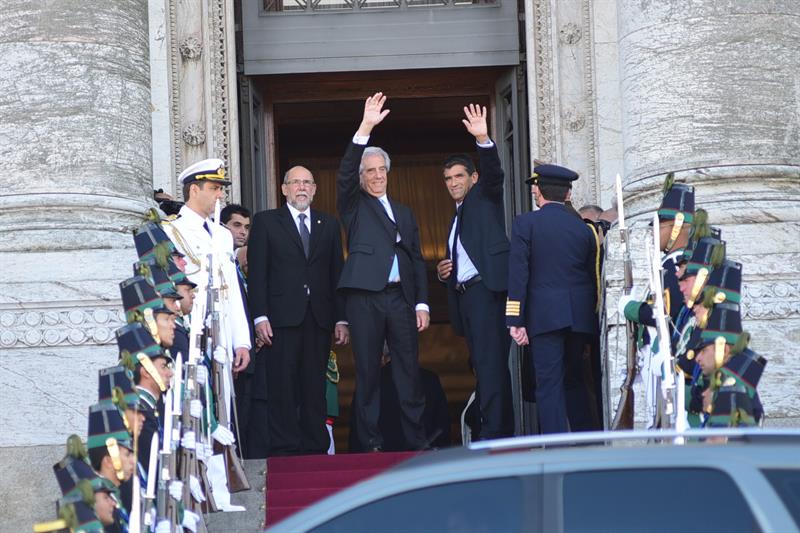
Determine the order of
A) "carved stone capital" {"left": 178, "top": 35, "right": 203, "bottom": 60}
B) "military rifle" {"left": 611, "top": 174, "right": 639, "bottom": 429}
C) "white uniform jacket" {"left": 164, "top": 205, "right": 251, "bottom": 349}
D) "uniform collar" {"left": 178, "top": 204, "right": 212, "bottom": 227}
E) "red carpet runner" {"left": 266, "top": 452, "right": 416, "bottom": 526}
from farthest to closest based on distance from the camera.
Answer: "carved stone capital" {"left": 178, "top": 35, "right": 203, "bottom": 60}
"uniform collar" {"left": 178, "top": 204, "right": 212, "bottom": 227}
"white uniform jacket" {"left": 164, "top": 205, "right": 251, "bottom": 349}
"red carpet runner" {"left": 266, "top": 452, "right": 416, "bottom": 526}
"military rifle" {"left": 611, "top": 174, "right": 639, "bottom": 429}

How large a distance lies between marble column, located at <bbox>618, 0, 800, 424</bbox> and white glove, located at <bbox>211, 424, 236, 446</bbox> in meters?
3.17

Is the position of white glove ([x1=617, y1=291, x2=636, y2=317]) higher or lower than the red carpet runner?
higher

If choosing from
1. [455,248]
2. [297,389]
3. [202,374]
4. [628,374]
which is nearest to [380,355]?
[297,389]

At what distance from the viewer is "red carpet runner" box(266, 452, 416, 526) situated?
30.7ft

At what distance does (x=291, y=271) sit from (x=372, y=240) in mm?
616

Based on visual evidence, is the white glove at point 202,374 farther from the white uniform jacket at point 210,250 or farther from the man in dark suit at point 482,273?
the man in dark suit at point 482,273

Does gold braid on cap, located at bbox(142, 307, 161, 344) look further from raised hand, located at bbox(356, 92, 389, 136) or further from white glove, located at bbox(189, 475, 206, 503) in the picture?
raised hand, located at bbox(356, 92, 389, 136)

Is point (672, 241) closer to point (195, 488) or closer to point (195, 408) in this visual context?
point (195, 408)

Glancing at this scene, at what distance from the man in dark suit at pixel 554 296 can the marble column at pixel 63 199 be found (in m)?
2.63

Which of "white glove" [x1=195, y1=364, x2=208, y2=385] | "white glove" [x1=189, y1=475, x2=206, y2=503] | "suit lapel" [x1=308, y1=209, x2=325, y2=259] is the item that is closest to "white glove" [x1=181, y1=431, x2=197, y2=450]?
"white glove" [x1=189, y1=475, x2=206, y2=503]

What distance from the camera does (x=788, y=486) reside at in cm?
452

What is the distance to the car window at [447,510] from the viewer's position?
4.63 m

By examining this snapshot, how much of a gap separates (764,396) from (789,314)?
59cm

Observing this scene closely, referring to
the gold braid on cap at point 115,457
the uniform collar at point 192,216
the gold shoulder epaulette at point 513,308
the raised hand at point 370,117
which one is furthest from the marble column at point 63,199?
the gold braid on cap at point 115,457
